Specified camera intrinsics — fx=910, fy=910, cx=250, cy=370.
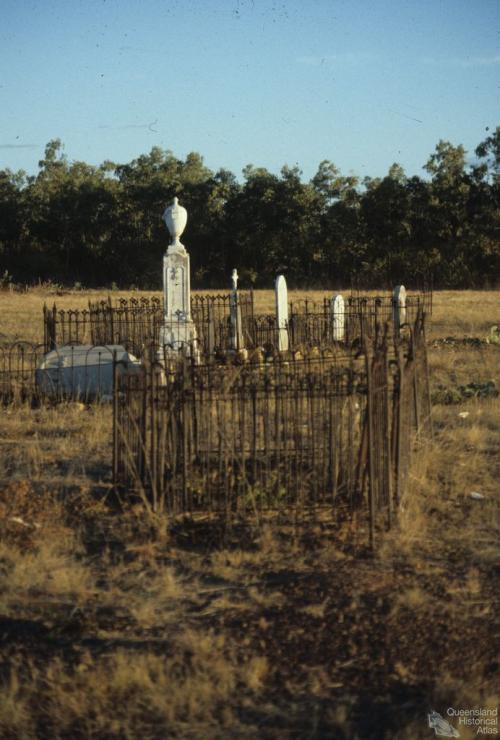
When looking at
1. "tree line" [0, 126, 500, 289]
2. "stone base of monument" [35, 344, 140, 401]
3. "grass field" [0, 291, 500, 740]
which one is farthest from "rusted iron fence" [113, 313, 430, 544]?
"tree line" [0, 126, 500, 289]

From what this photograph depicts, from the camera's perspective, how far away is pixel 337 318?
57.9ft

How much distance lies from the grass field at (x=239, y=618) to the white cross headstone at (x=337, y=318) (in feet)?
30.6

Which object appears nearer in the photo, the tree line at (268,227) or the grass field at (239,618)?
the grass field at (239,618)

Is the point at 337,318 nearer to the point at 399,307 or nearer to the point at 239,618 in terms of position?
the point at 399,307

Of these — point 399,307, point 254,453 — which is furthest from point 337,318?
point 254,453

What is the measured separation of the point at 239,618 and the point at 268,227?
39386mm

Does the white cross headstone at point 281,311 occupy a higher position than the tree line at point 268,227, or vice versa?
the tree line at point 268,227

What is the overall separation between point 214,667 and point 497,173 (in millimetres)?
40938

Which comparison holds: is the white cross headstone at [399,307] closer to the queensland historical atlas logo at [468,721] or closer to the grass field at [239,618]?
the grass field at [239,618]

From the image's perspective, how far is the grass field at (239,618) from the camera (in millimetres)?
4223

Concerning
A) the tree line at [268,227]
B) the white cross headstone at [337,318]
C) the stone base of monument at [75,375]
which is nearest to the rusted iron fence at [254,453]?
the stone base of monument at [75,375]

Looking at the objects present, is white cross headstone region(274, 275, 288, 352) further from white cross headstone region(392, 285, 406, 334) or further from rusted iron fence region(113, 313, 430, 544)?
rusted iron fence region(113, 313, 430, 544)

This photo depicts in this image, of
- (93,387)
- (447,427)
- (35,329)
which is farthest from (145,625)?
(35,329)

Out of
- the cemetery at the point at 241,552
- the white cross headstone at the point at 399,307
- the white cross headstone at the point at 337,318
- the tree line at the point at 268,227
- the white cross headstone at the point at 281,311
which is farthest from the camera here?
the tree line at the point at 268,227
